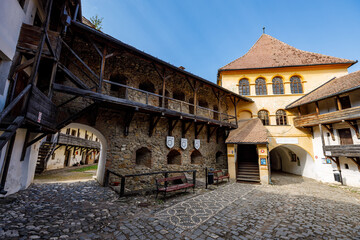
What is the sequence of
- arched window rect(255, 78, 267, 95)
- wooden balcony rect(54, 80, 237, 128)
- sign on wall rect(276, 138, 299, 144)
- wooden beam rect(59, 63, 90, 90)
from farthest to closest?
arched window rect(255, 78, 267, 95)
sign on wall rect(276, 138, 299, 144)
wooden balcony rect(54, 80, 237, 128)
wooden beam rect(59, 63, 90, 90)

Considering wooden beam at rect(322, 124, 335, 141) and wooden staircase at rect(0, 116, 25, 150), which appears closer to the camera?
wooden staircase at rect(0, 116, 25, 150)

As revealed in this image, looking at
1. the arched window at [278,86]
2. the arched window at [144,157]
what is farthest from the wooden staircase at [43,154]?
the arched window at [278,86]

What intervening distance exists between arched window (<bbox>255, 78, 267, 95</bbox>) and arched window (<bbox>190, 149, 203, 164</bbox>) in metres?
9.34

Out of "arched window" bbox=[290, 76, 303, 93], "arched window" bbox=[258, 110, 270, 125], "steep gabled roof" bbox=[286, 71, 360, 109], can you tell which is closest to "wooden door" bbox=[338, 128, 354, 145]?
"steep gabled roof" bbox=[286, 71, 360, 109]

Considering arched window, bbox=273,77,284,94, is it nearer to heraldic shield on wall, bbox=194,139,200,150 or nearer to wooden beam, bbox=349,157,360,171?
wooden beam, bbox=349,157,360,171

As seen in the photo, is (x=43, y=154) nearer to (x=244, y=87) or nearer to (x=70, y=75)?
(x=70, y=75)

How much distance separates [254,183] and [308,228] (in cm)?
682

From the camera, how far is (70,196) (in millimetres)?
6383

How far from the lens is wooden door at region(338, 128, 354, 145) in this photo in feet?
37.9

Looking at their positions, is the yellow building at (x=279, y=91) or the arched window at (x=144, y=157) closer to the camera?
the arched window at (x=144, y=157)

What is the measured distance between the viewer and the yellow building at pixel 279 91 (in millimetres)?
14312

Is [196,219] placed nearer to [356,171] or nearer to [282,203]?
[282,203]

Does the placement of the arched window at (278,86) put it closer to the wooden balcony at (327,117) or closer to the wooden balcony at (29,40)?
the wooden balcony at (327,117)

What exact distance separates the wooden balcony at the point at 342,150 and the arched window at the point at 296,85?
20.2 feet
